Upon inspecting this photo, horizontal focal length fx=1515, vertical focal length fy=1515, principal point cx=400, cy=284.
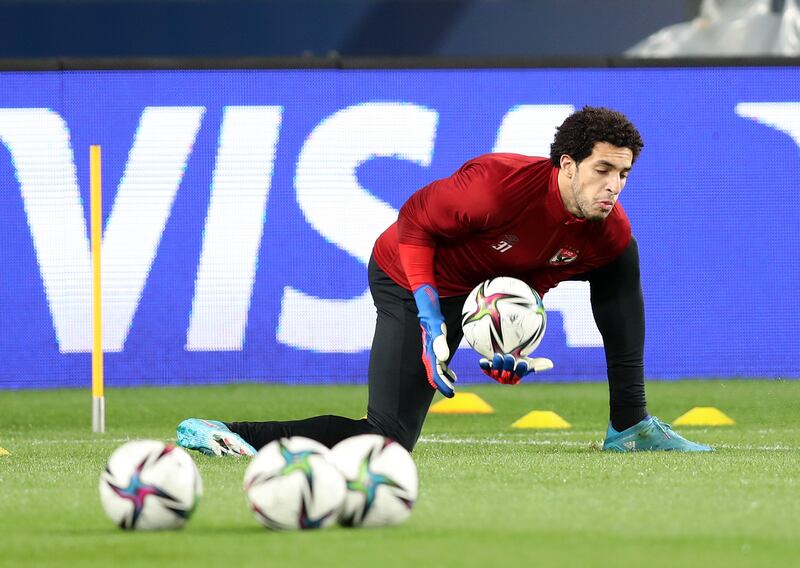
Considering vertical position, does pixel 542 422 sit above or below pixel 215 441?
below

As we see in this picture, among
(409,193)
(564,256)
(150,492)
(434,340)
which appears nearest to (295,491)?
(150,492)

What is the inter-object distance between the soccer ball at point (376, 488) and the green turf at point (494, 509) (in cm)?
7

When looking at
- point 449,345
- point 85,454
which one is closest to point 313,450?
point 449,345

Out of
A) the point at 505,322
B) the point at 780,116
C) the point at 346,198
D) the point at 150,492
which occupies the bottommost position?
the point at 150,492

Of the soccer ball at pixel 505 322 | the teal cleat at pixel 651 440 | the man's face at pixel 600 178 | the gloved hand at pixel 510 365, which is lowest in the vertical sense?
the teal cleat at pixel 651 440

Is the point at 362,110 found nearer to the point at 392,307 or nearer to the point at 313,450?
the point at 392,307

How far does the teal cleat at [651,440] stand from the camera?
683cm

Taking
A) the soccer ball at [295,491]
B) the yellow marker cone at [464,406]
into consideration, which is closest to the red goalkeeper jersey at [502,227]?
the soccer ball at [295,491]

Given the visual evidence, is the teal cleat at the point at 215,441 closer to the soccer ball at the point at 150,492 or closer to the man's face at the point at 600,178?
the man's face at the point at 600,178

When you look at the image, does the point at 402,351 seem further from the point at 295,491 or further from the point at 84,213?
the point at 84,213

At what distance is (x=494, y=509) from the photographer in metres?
4.60

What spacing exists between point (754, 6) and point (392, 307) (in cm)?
967

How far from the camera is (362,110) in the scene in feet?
36.2

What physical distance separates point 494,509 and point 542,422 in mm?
4346
